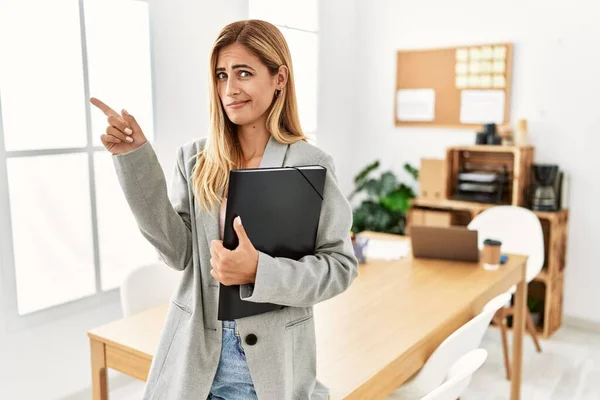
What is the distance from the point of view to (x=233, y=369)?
1139 mm

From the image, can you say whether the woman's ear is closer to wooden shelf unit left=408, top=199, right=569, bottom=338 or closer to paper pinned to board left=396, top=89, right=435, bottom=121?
wooden shelf unit left=408, top=199, right=569, bottom=338

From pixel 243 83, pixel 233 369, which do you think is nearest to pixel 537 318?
pixel 233 369

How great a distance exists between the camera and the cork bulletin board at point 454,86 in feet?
12.8

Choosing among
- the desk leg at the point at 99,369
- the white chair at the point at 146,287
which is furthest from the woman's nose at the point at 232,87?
the white chair at the point at 146,287

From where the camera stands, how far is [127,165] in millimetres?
1047

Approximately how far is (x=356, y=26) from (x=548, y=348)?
2.80 metres

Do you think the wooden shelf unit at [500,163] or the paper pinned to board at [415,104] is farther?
the paper pinned to board at [415,104]

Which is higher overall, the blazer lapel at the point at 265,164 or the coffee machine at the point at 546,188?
the blazer lapel at the point at 265,164

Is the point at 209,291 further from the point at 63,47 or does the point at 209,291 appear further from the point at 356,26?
the point at 356,26

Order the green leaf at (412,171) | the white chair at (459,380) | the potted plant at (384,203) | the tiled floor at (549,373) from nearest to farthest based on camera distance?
the white chair at (459,380) < the tiled floor at (549,373) < the potted plant at (384,203) < the green leaf at (412,171)

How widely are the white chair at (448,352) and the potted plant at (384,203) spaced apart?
2.21 metres

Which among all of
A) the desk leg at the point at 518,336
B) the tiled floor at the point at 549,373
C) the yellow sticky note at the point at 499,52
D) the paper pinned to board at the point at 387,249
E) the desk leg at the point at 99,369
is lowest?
the tiled floor at the point at 549,373

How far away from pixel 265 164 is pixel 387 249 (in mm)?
1756

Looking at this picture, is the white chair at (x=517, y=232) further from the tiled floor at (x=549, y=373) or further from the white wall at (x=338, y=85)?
the white wall at (x=338, y=85)
